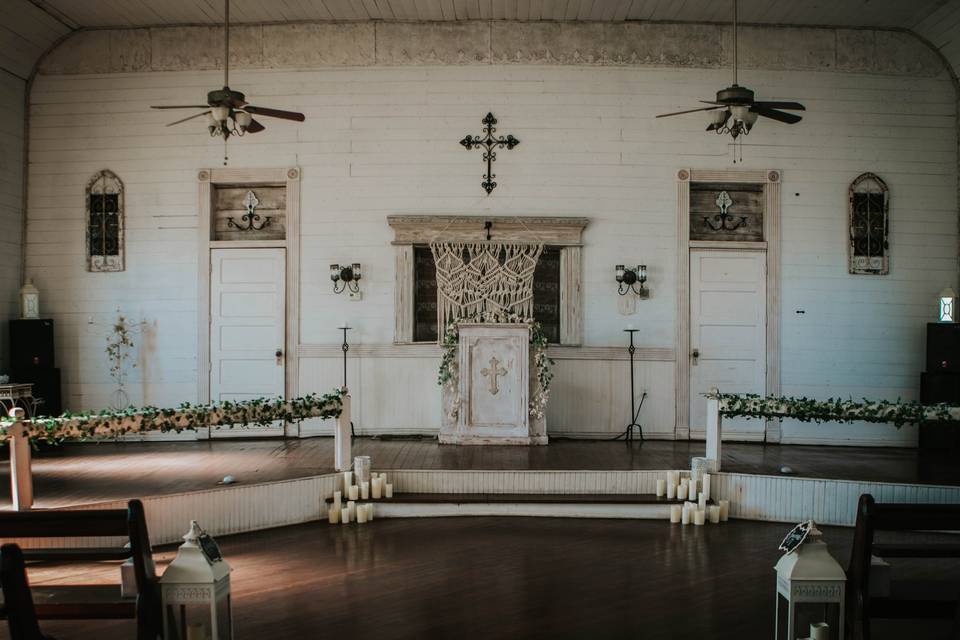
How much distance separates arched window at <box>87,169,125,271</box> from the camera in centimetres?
886

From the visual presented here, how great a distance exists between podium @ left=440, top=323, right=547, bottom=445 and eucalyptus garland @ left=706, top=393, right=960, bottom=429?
214cm

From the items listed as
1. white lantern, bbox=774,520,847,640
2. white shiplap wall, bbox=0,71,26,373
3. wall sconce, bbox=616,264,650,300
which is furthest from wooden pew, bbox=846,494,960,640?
white shiplap wall, bbox=0,71,26,373

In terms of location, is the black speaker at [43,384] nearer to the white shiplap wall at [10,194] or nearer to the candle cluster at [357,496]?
the white shiplap wall at [10,194]

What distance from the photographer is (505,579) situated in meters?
4.69

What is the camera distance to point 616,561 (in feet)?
16.7

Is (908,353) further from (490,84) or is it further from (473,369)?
(490,84)

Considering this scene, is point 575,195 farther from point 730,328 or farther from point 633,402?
point 633,402

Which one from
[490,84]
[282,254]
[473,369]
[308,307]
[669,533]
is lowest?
[669,533]

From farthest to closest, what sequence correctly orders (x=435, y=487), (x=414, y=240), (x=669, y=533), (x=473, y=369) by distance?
1. (x=414, y=240)
2. (x=473, y=369)
3. (x=435, y=487)
4. (x=669, y=533)

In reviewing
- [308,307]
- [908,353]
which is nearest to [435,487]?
[308,307]

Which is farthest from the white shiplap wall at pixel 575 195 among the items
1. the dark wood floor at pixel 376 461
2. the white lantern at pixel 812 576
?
the white lantern at pixel 812 576

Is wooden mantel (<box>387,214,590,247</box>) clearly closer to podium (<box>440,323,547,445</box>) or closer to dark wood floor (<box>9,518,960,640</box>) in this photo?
podium (<box>440,323,547,445</box>)

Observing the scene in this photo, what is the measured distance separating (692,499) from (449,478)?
225 centimetres

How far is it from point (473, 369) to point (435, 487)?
1.62 meters
